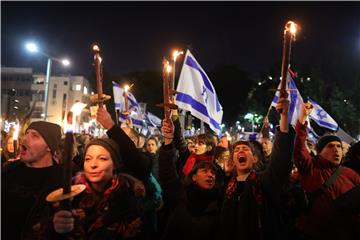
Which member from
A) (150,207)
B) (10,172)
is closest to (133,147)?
(10,172)

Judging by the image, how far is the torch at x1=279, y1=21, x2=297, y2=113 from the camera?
2.96 m

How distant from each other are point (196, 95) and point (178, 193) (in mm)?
4169

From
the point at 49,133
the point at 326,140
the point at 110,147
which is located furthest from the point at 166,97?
the point at 326,140

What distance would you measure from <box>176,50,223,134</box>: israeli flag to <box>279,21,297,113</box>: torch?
4.90 m

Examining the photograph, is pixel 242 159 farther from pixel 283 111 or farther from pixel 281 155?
pixel 283 111

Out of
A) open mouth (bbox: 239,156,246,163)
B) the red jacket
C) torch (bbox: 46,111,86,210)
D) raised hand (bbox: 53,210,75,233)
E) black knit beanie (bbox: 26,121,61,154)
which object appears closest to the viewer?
torch (bbox: 46,111,86,210)

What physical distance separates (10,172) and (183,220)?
177cm

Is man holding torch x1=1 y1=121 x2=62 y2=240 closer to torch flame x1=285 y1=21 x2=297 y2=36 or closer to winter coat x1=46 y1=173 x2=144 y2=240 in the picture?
winter coat x1=46 y1=173 x2=144 y2=240

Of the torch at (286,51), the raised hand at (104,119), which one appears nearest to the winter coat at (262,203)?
the torch at (286,51)

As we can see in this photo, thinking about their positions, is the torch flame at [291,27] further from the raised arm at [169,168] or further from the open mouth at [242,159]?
the raised arm at [169,168]

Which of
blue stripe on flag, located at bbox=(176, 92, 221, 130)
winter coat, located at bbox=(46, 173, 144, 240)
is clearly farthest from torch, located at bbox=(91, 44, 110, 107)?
blue stripe on flag, located at bbox=(176, 92, 221, 130)

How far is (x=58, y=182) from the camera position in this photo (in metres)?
3.34

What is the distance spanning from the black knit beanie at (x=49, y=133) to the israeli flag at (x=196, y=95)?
4.50 metres

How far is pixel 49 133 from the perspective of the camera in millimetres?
3611
